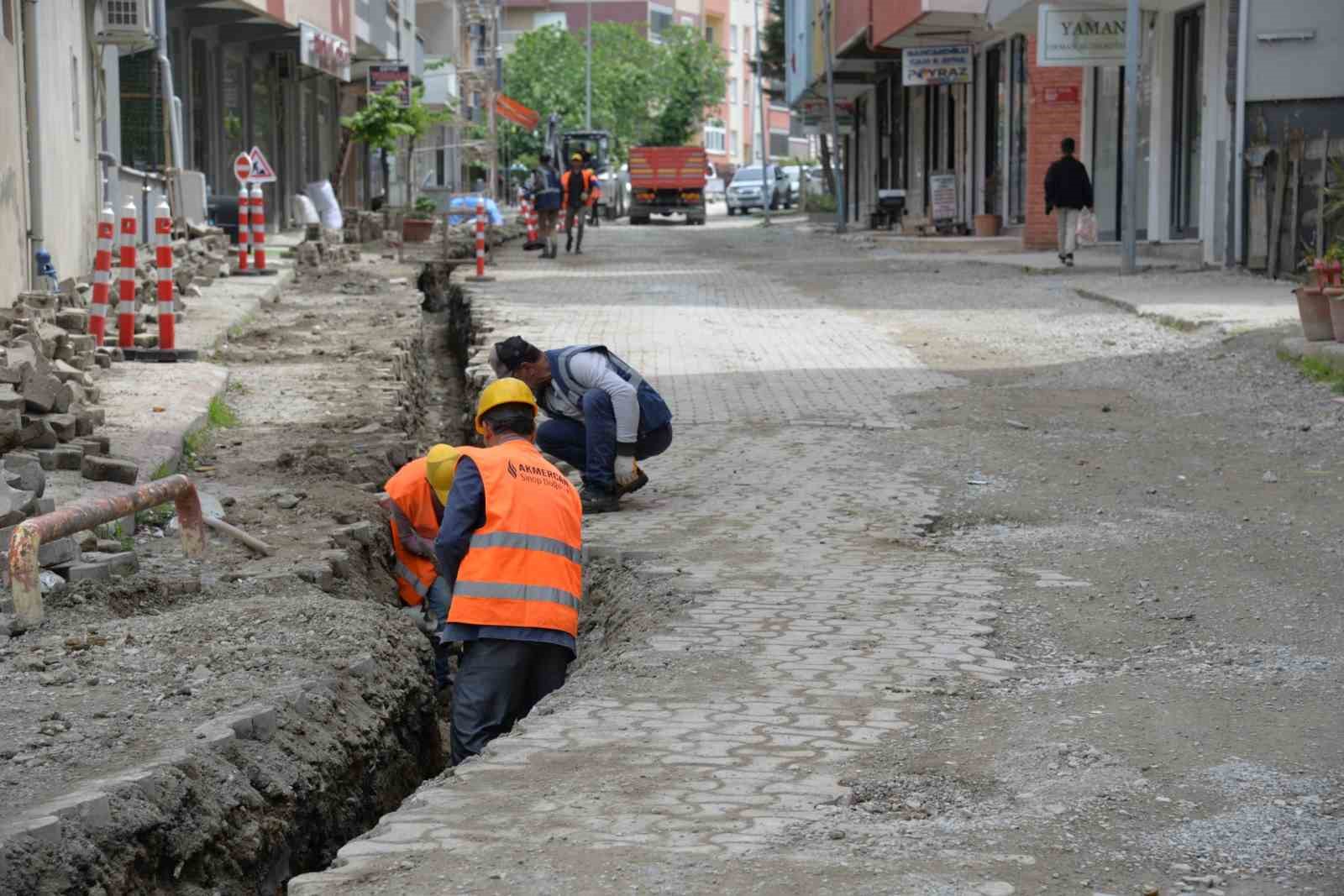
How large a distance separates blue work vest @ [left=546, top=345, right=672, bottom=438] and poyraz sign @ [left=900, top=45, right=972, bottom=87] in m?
27.1

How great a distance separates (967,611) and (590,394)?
2.57 m

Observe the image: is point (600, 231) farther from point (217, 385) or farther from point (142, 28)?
point (217, 385)

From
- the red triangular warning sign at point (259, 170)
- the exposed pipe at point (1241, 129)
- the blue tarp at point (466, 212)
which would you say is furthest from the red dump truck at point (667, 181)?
the exposed pipe at point (1241, 129)

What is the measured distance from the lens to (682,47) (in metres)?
84.0

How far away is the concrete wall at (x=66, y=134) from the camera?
1617 cm

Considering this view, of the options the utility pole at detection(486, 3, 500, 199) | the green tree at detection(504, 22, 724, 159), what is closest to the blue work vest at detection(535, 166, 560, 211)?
the utility pole at detection(486, 3, 500, 199)

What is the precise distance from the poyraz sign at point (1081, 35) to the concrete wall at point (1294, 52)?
4.15 metres

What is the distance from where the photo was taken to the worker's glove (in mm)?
8414

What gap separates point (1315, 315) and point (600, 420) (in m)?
6.62

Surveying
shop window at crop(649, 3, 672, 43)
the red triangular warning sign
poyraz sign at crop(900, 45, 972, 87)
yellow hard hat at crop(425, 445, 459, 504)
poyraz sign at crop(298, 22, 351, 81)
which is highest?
shop window at crop(649, 3, 672, 43)

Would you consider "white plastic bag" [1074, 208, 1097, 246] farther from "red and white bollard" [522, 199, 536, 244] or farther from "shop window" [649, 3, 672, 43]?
"shop window" [649, 3, 672, 43]

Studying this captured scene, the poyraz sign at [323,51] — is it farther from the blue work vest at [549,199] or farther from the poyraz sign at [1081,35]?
the poyraz sign at [1081,35]

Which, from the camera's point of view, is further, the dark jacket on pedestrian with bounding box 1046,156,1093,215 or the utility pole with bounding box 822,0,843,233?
the utility pole with bounding box 822,0,843,233

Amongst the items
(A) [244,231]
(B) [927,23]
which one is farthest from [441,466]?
(B) [927,23]
